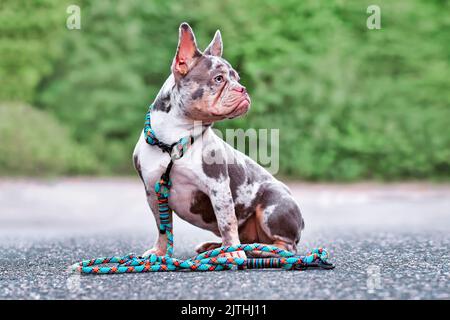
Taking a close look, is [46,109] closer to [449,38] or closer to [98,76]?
[98,76]

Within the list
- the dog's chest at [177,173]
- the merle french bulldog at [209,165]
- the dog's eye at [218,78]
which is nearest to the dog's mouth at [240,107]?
the merle french bulldog at [209,165]

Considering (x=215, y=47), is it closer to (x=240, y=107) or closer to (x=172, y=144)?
(x=240, y=107)

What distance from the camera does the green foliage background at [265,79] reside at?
342 inches

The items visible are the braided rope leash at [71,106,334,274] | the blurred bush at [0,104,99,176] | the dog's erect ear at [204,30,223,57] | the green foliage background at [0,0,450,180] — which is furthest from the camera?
the green foliage background at [0,0,450,180]

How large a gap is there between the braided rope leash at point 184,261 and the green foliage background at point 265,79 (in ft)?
18.4

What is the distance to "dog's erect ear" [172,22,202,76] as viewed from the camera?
8.59ft

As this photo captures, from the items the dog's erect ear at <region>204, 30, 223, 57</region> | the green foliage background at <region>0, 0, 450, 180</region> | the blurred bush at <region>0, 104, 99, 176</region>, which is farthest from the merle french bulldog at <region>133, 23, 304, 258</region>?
the blurred bush at <region>0, 104, 99, 176</region>

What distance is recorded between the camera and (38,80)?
948 cm

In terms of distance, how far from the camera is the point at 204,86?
102 inches

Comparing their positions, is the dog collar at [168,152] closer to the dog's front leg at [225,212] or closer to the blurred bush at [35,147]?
the dog's front leg at [225,212]

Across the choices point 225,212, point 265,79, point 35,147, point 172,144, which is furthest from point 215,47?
point 35,147

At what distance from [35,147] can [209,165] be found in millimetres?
6665

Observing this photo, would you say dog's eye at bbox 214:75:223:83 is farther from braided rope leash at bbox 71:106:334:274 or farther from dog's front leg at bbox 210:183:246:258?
dog's front leg at bbox 210:183:246:258

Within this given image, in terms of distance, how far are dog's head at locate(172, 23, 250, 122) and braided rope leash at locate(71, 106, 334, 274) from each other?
0.16 m
